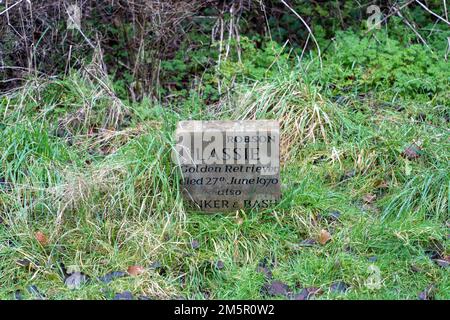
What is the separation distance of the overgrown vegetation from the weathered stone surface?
99 millimetres

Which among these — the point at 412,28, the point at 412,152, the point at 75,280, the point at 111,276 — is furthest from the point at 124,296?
the point at 412,28

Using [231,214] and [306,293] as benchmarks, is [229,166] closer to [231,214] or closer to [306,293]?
[231,214]

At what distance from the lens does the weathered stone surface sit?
16.8 feet

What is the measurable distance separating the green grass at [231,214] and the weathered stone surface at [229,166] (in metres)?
0.09

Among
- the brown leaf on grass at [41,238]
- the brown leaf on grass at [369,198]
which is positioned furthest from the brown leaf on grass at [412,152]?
the brown leaf on grass at [41,238]

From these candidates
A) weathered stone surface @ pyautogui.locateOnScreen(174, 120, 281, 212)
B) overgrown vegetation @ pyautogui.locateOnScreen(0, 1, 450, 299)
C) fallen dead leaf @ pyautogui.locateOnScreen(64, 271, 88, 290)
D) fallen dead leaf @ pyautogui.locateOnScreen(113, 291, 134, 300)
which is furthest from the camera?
weathered stone surface @ pyautogui.locateOnScreen(174, 120, 281, 212)

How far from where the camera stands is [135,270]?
4.72m

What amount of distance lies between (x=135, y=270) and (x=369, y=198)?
1.77 m

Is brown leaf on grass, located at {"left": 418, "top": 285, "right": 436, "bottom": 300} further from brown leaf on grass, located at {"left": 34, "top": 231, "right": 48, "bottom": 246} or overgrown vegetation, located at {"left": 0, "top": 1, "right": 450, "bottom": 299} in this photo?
brown leaf on grass, located at {"left": 34, "top": 231, "right": 48, "bottom": 246}

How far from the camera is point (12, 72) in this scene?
Result: 6.78m

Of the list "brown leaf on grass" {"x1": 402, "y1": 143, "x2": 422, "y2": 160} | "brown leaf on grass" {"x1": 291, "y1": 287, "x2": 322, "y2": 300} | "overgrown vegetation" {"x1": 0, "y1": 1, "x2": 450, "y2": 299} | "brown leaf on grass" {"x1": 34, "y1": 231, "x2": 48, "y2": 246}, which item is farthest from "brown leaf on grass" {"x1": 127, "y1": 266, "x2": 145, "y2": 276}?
"brown leaf on grass" {"x1": 402, "y1": 143, "x2": 422, "y2": 160}

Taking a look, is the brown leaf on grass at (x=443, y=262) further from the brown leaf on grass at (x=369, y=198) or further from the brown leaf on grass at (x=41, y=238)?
the brown leaf on grass at (x=41, y=238)

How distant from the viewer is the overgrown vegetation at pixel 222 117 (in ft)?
15.6

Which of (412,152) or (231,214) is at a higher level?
(412,152)
